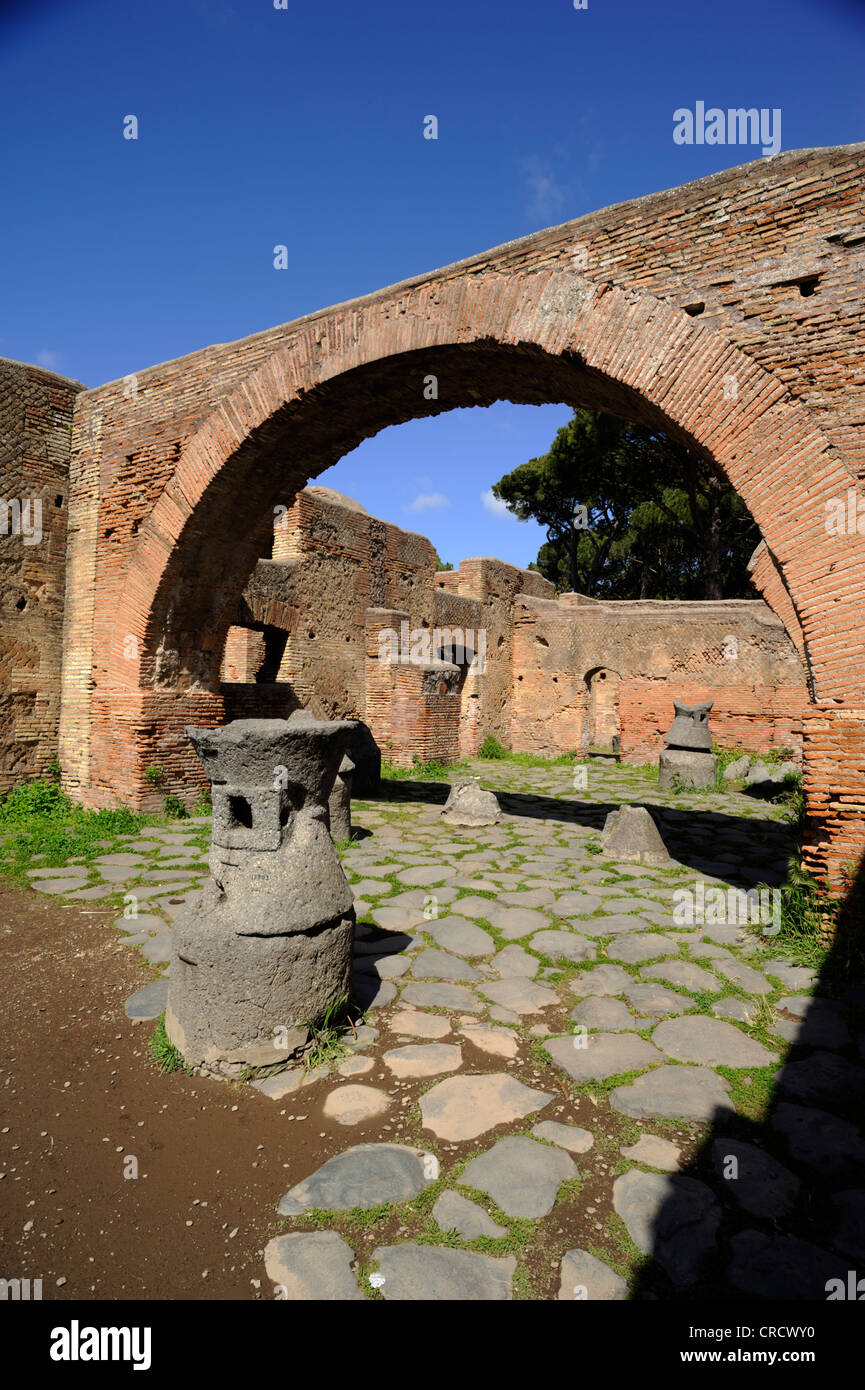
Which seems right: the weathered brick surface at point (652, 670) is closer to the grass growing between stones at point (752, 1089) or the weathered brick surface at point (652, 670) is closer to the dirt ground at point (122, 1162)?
the grass growing between stones at point (752, 1089)

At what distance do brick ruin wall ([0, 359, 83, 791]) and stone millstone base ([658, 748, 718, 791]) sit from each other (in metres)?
8.83

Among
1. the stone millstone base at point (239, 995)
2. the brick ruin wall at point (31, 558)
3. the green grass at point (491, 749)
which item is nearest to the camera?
the stone millstone base at point (239, 995)

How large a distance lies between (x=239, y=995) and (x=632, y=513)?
972 inches

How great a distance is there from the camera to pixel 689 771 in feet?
35.2

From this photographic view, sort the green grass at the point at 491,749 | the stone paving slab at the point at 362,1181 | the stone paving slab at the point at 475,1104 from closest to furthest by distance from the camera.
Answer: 1. the stone paving slab at the point at 362,1181
2. the stone paving slab at the point at 475,1104
3. the green grass at the point at 491,749

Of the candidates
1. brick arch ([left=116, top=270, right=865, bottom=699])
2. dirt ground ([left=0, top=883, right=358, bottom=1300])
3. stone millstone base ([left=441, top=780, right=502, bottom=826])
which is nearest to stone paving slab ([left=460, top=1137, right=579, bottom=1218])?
dirt ground ([left=0, top=883, right=358, bottom=1300])

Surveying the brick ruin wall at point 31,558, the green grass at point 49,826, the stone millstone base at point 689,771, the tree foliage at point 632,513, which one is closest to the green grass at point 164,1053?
the green grass at point 49,826

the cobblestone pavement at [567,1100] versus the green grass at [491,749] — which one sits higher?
the green grass at [491,749]

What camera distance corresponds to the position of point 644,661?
580 inches

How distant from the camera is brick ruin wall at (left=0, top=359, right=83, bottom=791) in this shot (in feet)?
24.6

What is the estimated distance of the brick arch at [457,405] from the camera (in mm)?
4199

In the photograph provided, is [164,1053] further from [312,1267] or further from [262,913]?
[312,1267]

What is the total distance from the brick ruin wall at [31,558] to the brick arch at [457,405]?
1.09 metres
